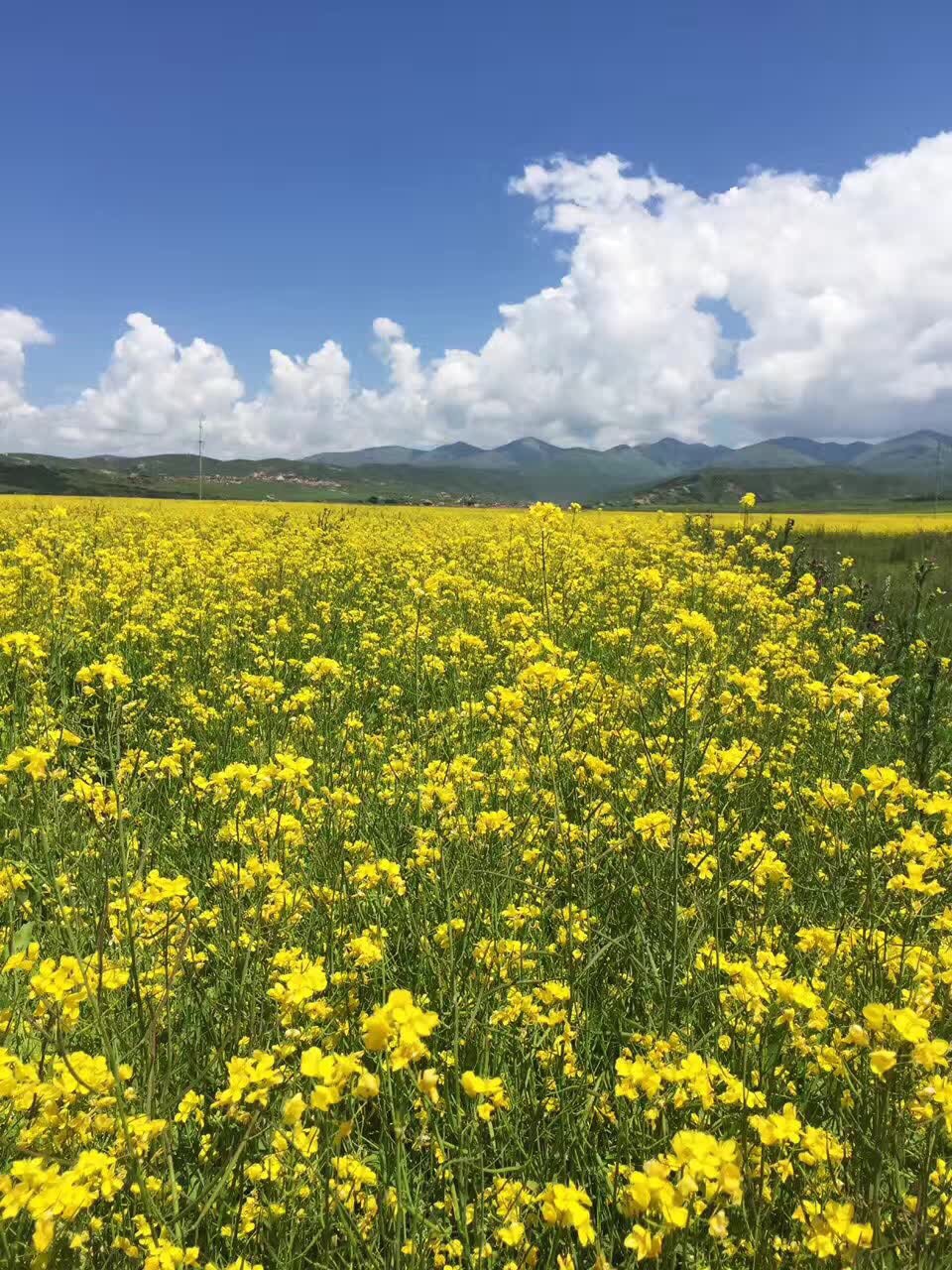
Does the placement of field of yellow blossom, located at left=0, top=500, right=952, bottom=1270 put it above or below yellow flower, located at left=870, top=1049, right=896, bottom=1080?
below

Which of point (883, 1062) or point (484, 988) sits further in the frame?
point (484, 988)

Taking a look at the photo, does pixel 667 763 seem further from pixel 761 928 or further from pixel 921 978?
pixel 921 978

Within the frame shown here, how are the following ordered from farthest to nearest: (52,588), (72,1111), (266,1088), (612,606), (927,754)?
(612,606) → (52,588) → (927,754) → (72,1111) → (266,1088)

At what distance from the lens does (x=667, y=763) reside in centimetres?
366

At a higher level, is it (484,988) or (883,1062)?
(883,1062)

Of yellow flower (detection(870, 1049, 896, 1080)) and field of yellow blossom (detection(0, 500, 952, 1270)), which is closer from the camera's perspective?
yellow flower (detection(870, 1049, 896, 1080))

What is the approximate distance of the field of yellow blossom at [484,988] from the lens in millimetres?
1580

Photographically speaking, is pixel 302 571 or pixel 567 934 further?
pixel 302 571

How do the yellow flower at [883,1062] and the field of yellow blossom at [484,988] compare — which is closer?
the yellow flower at [883,1062]

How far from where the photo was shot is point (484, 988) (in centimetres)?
197

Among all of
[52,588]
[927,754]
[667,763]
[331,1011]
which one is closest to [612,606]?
[927,754]

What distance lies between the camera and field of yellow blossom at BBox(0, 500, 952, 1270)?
5.18 ft

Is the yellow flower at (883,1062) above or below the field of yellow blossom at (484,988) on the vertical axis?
above

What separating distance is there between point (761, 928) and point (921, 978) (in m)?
0.64
